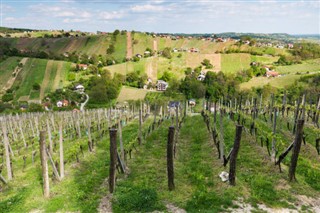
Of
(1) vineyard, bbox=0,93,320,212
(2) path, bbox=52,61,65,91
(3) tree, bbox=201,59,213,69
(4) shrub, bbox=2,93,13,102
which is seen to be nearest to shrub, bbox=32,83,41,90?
(2) path, bbox=52,61,65,91

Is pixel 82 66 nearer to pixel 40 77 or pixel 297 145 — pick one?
pixel 40 77

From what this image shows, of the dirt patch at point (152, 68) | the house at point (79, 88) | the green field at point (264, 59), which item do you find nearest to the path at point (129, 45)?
the dirt patch at point (152, 68)

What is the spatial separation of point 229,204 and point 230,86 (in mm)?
80605

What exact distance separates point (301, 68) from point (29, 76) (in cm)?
9664

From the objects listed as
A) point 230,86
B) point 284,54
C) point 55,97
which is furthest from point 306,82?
point 55,97

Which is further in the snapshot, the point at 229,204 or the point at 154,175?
the point at 154,175

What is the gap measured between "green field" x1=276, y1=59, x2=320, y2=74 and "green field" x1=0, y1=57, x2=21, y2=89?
96.6 metres

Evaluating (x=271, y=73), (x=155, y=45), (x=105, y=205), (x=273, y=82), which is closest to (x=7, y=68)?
(x=155, y=45)

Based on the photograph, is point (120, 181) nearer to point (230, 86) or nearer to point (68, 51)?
point (230, 86)

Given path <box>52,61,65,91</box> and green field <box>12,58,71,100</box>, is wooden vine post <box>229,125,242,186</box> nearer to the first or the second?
green field <box>12,58,71,100</box>

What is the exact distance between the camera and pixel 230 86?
86.6 metres

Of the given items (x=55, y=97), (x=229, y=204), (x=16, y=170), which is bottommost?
(x=55, y=97)

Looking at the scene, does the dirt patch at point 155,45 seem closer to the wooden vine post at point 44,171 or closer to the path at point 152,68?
the path at point 152,68

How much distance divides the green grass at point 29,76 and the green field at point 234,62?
68354mm
